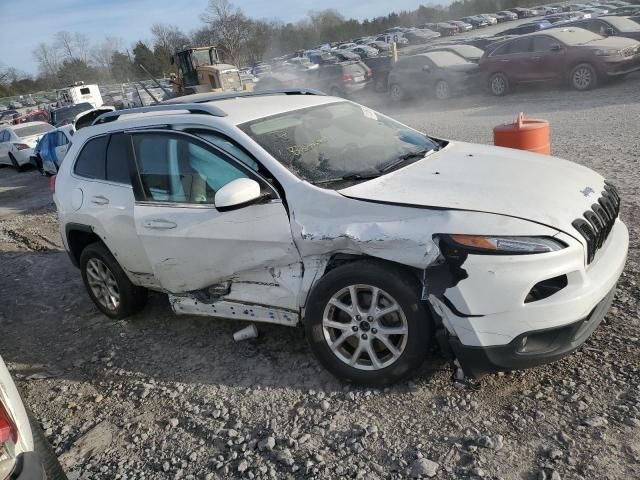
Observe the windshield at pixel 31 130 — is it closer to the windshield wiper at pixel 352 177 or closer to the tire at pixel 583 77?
the tire at pixel 583 77

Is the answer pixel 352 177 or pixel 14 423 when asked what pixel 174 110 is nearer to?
pixel 352 177

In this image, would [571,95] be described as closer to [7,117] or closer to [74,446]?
[74,446]

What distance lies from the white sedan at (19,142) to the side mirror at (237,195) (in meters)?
16.1

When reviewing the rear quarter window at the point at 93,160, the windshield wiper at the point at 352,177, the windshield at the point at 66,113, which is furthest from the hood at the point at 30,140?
the windshield wiper at the point at 352,177

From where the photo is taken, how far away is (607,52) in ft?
45.1

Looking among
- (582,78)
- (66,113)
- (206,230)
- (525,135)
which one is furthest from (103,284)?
(66,113)

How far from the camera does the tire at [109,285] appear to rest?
458 cm

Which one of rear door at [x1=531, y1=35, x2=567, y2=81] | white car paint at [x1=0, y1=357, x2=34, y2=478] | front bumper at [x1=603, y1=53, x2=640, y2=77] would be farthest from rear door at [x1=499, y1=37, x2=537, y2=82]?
white car paint at [x1=0, y1=357, x2=34, y2=478]

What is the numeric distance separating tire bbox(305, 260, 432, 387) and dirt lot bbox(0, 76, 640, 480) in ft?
0.56

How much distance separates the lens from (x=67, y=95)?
115 ft

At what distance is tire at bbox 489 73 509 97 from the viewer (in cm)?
1602

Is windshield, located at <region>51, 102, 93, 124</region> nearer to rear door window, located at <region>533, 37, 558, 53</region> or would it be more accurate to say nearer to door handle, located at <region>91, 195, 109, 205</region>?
rear door window, located at <region>533, 37, 558, 53</region>

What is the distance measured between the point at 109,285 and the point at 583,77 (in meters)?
13.8

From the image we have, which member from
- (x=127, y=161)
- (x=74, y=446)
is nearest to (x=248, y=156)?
(x=127, y=161)
